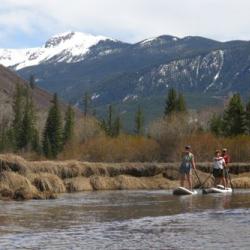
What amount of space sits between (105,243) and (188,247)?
212cm

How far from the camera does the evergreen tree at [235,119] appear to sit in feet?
331

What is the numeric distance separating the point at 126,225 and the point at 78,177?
23087mm

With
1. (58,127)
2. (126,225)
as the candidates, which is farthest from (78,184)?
(58,127)

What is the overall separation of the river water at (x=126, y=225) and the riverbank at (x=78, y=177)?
5376mm

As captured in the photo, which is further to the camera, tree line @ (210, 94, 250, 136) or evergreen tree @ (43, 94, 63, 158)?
evergreen tree @ (43, 94, 63, 158)

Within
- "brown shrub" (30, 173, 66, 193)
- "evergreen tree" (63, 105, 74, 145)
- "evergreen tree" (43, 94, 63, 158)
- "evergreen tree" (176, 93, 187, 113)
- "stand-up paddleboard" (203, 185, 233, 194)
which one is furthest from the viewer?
"evergreen tree" (63, 105, 74, 145)

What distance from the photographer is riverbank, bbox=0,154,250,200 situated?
34.8 meters

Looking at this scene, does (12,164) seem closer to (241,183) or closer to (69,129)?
(241,183)

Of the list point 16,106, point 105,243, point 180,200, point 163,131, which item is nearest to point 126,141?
point 163,131

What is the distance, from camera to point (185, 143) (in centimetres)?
7881

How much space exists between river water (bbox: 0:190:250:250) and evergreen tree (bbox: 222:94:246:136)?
237 feet

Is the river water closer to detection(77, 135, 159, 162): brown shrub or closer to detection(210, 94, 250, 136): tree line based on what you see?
detection(77, 135, 159, 162): brown shrub

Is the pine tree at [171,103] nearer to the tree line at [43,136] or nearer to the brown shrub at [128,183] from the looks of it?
the tree line at [43,136]

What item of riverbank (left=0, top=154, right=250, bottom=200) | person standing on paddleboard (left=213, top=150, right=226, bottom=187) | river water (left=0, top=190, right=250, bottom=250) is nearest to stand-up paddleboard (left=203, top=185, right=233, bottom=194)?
person standing on paddleboard (left=213, top=150, right=226, bottom=187)
